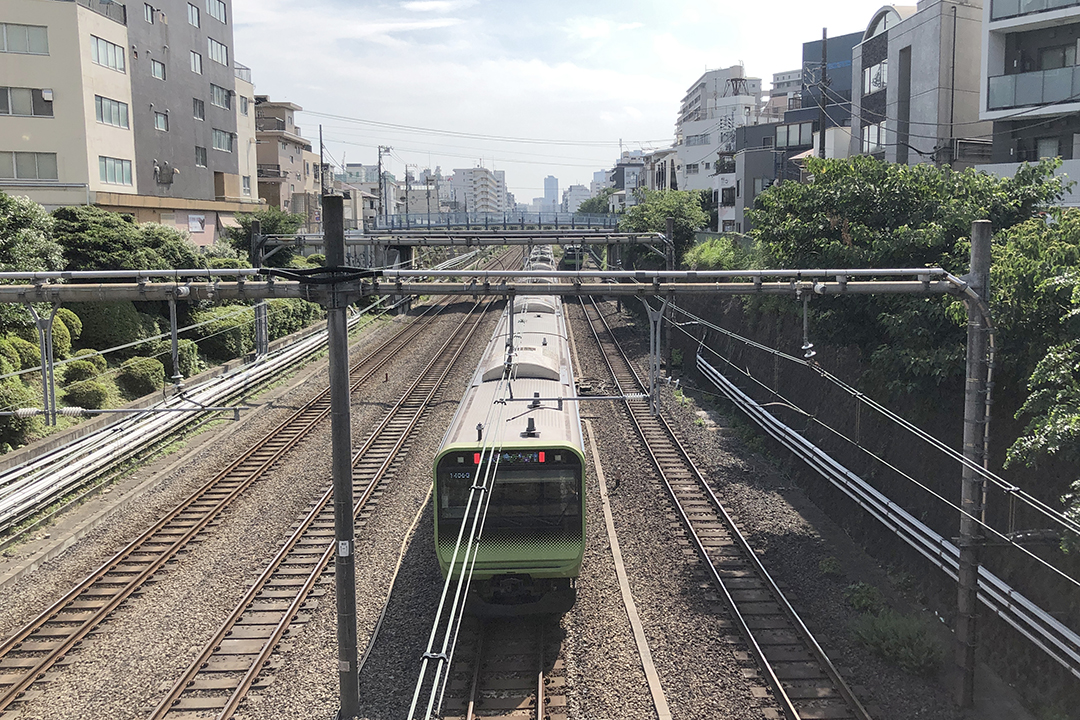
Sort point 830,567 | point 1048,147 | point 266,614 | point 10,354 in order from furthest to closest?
point 1048,147 < point 10,354 < point 830,567 < point 266,614

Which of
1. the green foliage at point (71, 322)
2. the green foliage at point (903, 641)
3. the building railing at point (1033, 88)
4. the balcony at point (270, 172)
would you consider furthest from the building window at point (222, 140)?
the green foliage at point (903, 641)

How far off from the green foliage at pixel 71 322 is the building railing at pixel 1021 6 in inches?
1010

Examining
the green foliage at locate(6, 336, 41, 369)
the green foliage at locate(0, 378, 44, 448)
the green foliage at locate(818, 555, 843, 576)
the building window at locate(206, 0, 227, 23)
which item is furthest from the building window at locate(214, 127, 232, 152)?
the green foliage at locate(818, 555, 843, 576)

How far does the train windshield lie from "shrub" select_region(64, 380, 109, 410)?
1199 centimetres

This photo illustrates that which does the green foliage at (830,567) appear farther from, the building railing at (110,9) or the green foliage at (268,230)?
the building railing at (110,9)

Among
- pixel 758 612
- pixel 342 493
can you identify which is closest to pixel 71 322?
pixel 342 493

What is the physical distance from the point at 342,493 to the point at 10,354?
12953 mm

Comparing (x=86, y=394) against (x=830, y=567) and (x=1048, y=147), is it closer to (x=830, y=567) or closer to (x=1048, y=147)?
(x=830, y=567)

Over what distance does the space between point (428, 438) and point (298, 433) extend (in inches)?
130

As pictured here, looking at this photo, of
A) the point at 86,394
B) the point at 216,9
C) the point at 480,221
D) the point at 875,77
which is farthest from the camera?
the point at 480,221

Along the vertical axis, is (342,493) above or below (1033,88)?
below

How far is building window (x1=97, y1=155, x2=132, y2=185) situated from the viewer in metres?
30.3

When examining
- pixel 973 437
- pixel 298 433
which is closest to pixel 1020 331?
pixel 973 437

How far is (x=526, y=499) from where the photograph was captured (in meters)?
10.2
